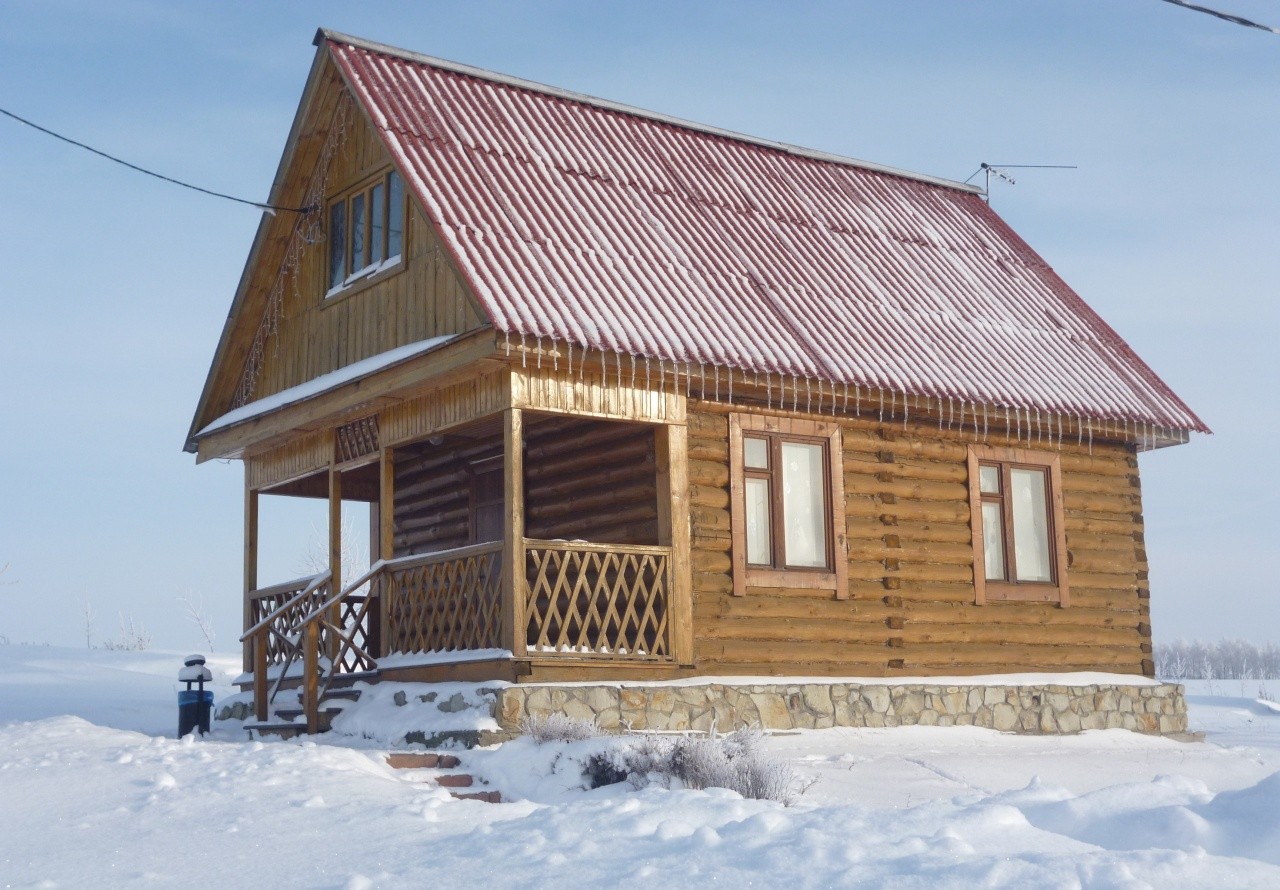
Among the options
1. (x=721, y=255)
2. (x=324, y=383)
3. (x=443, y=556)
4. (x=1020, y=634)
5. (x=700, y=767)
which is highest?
(x=721, y=255)

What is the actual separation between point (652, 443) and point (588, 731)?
389cm

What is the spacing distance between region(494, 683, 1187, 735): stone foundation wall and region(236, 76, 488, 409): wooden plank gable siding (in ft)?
11.1

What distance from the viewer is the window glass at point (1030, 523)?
17875mm

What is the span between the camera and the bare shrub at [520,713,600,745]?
1209 centimetres

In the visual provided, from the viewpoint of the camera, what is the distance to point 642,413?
1465 cm

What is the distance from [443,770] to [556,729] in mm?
965

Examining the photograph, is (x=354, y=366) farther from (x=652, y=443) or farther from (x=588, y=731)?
(x=588, y=731)

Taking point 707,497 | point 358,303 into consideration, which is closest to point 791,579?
point 707,497

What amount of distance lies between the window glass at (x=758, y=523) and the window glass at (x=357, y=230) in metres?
4.80

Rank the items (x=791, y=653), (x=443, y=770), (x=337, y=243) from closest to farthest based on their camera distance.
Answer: (x=443, y=770)
(x=791, y=653)
(x=337, y=243)

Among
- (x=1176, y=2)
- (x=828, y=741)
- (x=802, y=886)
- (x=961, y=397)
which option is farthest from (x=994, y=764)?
(x=802, y=886)

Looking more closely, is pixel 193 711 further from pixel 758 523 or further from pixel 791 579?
pixel 791 579

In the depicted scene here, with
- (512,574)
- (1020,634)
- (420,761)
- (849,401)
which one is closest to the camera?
(420,761)

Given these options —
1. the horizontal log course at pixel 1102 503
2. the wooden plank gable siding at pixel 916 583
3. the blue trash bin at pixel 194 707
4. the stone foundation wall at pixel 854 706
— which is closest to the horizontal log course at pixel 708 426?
the wooden plank gable siding at pixel 916 583
